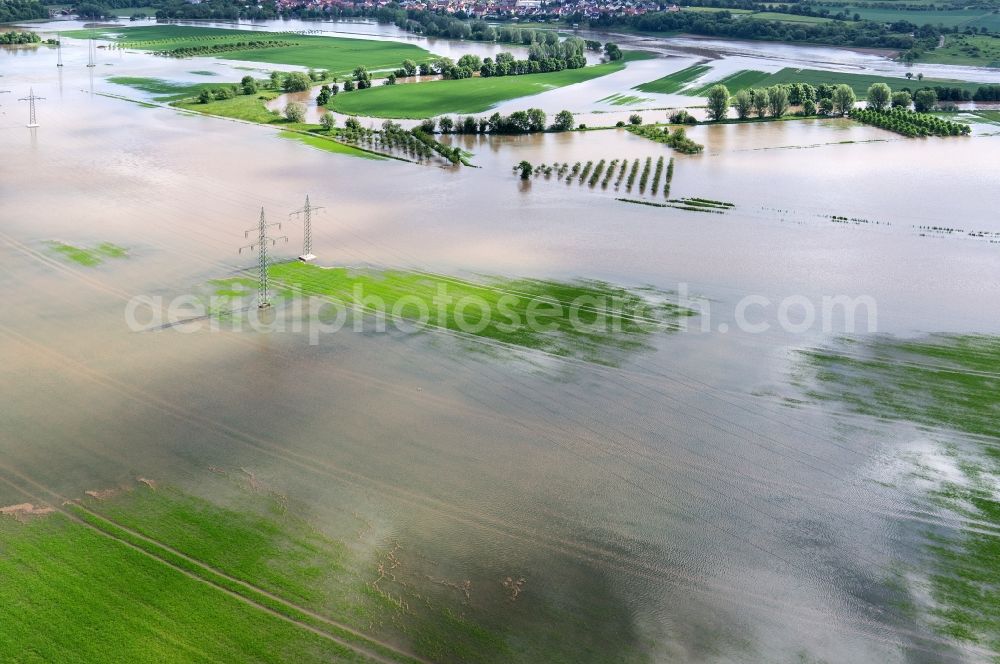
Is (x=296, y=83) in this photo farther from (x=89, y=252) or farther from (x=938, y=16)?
(x=938, y=16)

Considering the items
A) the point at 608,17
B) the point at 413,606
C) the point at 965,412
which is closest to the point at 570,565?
the point at 413,606

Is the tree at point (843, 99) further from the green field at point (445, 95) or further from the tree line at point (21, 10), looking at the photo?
the tree line at point (21, 10)

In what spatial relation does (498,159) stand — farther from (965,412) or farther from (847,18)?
(847,18)

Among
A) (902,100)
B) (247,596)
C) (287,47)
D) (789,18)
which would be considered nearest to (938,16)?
(789,18)

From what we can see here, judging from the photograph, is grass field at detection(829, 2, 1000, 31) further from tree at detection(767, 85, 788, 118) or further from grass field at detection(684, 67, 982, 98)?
tree at detection(767, 85, 788, 118)

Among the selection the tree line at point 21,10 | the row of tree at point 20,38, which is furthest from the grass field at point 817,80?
the tree line at point 21,10
